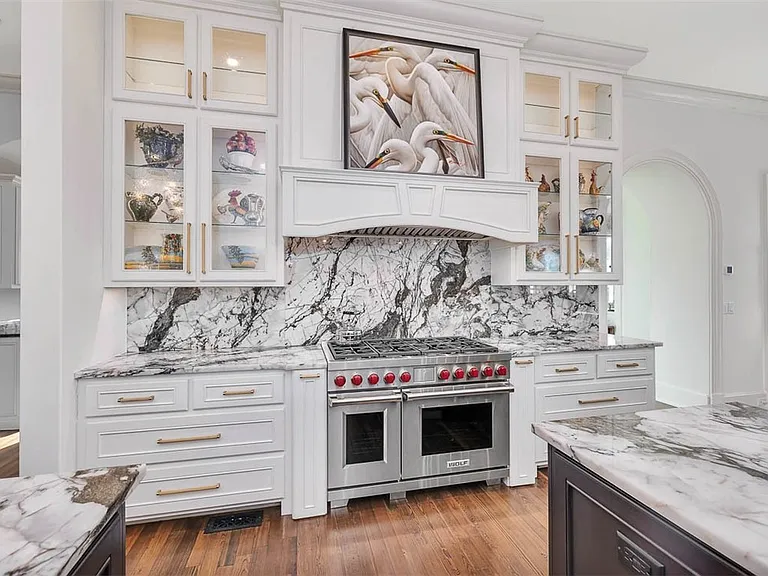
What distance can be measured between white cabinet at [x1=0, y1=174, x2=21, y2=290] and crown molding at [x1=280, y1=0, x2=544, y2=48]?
11.0 ft

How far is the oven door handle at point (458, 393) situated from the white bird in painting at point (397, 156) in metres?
1.38

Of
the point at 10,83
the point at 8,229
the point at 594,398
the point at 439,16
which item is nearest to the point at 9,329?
the point at 8,229

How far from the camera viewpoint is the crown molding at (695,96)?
372cm

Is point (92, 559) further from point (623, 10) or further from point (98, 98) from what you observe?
point (623, 10)

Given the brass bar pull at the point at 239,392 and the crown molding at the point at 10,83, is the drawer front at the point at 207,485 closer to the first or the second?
the brass bar pull at the point at 239,392

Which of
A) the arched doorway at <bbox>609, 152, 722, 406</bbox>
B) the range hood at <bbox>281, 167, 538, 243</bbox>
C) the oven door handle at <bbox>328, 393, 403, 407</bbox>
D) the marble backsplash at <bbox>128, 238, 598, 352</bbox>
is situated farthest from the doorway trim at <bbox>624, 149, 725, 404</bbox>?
the oven door handle at <bbox>328, 393, 403, 407</bbox>

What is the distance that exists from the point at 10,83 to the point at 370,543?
4.49 meters

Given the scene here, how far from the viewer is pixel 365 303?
3.07 metres

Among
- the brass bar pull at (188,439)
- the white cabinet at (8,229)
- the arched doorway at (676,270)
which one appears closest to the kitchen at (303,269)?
the brass bar pull at (188,439)

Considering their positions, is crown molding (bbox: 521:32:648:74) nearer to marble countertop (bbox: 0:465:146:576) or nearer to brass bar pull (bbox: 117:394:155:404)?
brass bar pull (bbox: 117:394:155:404)

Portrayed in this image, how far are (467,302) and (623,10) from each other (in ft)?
7.28

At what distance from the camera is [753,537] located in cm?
71

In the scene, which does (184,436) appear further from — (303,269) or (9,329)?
(9,329)

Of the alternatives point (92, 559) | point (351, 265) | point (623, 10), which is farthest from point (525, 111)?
point (92, 559)
